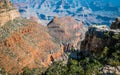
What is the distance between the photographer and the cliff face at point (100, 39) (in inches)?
1974

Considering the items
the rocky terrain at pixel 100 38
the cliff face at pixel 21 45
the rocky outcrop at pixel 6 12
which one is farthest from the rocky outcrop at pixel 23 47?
the rocky terrain at pixel 100 38

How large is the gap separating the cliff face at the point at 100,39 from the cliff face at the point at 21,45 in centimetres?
2097

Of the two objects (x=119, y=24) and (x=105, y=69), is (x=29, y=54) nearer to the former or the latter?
A: (x=119, y=24)

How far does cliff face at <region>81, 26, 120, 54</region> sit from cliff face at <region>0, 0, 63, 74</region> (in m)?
21.0

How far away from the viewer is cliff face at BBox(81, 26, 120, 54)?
5013cm

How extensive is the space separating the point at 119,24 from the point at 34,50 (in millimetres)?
31057

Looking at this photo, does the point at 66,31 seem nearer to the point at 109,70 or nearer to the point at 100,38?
the point at 100,38

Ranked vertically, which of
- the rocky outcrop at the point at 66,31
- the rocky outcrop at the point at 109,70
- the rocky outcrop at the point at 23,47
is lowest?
the rocky outcrop at the point at 66,31

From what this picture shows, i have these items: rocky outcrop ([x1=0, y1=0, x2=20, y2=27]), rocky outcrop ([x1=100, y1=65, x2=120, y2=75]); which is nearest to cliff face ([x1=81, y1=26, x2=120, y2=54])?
rocky outcrop ([x1=100, y1=65, x2=120, y2=75])

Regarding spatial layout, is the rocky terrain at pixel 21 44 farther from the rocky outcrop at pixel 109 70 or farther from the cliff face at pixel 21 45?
the rocky outcrop at pixel 109 70

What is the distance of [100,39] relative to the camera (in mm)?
52156

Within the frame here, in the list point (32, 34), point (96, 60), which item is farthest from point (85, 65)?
point (32, 34)

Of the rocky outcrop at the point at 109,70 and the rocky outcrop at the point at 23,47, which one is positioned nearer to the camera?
the rocky outcrop at the point at 109,70

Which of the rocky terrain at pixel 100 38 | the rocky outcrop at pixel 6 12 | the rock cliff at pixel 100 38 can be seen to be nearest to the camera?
the rock cliff at pixel 100 38
